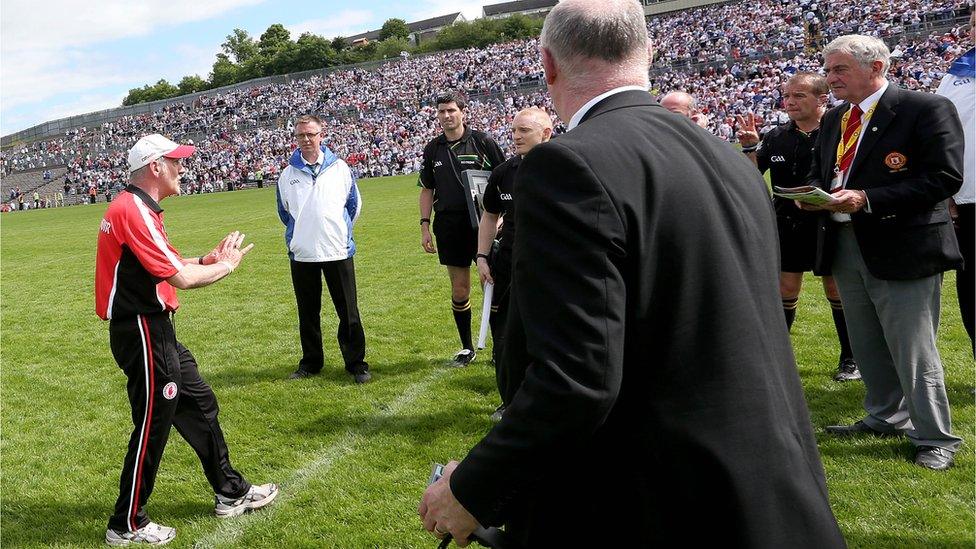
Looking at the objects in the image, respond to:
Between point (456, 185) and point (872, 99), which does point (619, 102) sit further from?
point (456, 185)

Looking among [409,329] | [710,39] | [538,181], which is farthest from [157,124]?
[538,181]

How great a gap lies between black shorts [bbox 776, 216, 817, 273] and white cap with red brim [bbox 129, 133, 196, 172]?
4563 mm

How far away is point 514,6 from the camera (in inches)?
4936

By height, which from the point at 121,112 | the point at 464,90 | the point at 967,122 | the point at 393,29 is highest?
the point at 393,29

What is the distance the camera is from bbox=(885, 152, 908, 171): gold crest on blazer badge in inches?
170

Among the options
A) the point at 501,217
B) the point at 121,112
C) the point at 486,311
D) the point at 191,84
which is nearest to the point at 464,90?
the point at 121,112

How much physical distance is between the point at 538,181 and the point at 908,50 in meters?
43.8

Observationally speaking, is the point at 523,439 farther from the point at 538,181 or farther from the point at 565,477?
the point at 538,181

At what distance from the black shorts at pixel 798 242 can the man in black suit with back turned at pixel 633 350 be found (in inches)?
180

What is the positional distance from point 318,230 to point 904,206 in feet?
15.6

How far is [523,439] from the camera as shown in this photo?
168 cm

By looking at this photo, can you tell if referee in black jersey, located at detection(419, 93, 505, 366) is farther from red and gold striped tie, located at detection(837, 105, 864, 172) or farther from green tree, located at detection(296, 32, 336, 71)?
green tree, located at detection(296, 32, 336, 71)

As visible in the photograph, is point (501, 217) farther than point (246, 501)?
Yes

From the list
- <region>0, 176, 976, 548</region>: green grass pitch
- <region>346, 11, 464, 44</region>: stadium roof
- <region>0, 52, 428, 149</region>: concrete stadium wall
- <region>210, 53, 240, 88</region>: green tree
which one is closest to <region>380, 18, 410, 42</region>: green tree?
<region>346, 11, 464, 44</region>: stadium roof
